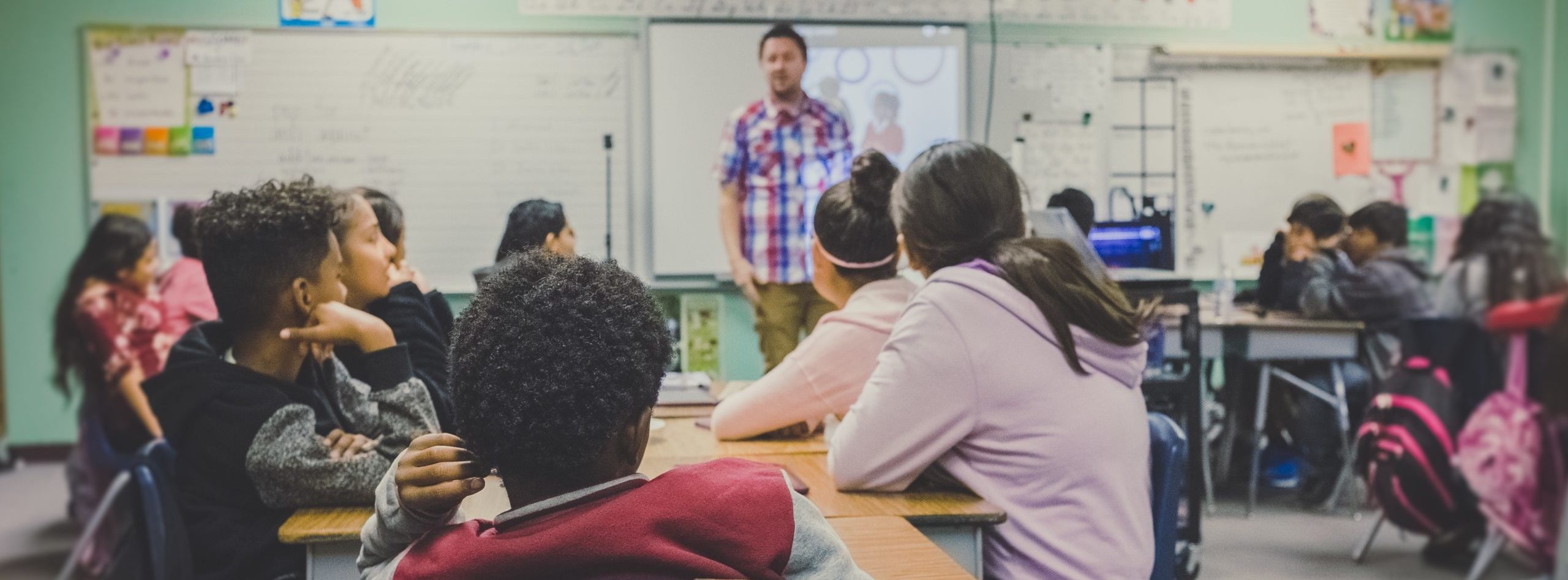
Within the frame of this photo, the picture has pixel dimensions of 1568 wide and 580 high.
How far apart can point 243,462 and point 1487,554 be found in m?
1.74

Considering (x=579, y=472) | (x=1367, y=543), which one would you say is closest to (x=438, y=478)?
(x=579, y=472)

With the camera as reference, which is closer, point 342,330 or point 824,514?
point 824,514

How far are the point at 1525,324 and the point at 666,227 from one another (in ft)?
11.9

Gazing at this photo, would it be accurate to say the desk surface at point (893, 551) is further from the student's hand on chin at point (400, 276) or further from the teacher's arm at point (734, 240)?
the teacher's arm at point (734, 240)

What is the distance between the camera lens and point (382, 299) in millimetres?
1992

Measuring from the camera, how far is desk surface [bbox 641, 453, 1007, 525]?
4.91 ft

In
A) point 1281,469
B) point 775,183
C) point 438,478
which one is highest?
point 775,183

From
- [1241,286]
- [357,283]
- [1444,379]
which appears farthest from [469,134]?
[1444,379]

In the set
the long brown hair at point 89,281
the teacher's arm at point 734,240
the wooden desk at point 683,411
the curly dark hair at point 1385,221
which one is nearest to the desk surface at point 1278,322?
the curly dark hair at point 1385,221

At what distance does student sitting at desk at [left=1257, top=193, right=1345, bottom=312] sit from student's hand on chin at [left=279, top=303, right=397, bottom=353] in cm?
370

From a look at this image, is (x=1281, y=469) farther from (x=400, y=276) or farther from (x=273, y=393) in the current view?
(x=273, y=393)

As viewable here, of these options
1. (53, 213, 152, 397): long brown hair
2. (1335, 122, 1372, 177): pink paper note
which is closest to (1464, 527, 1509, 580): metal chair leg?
(53, 213, 152, 397): long brown hair

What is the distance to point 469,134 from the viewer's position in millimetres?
4789

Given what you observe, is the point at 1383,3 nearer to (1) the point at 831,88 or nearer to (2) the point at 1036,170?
(2) the point at 1036,170
